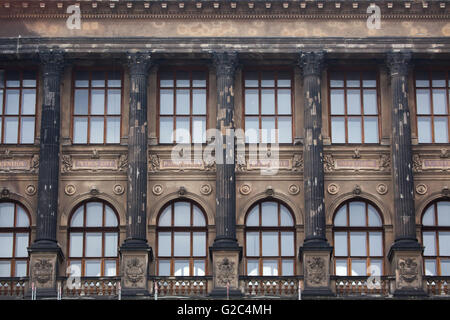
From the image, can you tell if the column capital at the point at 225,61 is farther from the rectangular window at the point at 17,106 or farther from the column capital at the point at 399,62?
the rectangular window at the point at 17,106

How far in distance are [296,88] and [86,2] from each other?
30.0 feet

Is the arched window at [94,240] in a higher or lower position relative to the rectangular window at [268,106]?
lower

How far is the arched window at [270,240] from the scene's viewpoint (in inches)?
2140

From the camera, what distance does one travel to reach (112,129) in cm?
5625

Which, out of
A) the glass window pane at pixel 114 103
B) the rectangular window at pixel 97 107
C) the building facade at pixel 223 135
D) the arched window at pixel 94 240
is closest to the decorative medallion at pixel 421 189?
the building facade at pixel 223 135

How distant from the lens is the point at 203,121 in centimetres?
5625

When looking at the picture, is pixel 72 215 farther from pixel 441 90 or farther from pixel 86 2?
pixel 441 90

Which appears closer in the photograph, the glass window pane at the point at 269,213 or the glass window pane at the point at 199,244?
the glass window pane at the point at 199,244

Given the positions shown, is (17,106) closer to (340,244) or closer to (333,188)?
(333,188)

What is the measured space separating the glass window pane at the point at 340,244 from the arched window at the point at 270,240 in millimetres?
1682

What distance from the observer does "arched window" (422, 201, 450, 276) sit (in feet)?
178

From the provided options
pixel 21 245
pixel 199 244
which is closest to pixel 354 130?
pixel 199 244

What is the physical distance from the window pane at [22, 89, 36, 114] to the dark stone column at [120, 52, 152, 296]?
4191 millimetres
